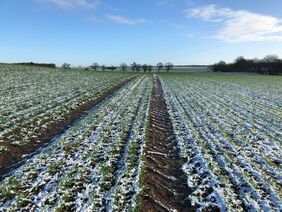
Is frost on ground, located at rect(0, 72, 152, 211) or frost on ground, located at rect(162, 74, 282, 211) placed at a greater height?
frost on ground, located at rect(0, 72, 152, 211)

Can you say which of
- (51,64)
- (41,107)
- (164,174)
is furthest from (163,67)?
(164,174)

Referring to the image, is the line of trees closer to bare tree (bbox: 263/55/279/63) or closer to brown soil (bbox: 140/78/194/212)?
bare tree (bbox: 263/55/279/63)

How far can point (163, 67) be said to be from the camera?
528 feet

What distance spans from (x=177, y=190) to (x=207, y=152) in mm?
3521

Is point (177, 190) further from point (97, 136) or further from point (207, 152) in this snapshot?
point (97, 136)

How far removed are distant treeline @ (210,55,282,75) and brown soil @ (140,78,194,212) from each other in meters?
111

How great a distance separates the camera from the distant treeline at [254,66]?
4392 inches

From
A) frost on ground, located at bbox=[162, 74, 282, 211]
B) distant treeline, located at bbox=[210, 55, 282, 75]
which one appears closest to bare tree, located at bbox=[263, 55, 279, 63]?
distant treeline, located at bbox=[210, 55, 282, 75]

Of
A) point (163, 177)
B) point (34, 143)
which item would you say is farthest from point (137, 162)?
point (34, 143)

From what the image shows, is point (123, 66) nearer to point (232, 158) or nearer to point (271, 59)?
point (271, 59)

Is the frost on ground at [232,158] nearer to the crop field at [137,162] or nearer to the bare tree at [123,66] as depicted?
the crop field at [137,162]

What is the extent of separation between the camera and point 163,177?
8.87 metres

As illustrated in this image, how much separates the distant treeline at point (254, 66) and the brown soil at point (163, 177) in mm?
110735

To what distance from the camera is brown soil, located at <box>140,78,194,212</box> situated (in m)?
7.10
